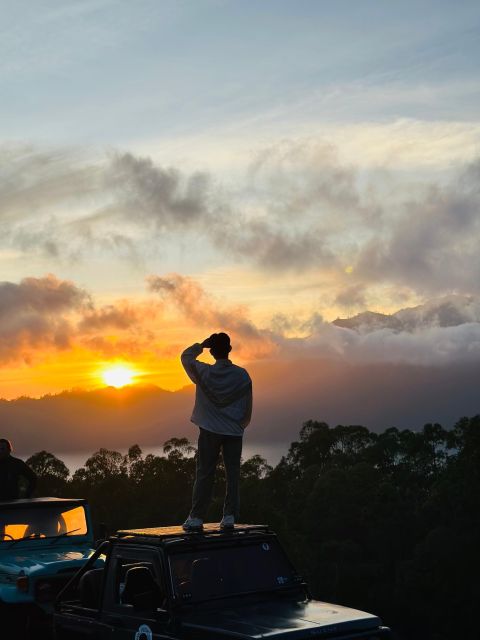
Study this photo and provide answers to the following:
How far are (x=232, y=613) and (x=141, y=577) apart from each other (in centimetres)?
81

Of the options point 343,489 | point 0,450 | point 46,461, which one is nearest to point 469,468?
point 343,489

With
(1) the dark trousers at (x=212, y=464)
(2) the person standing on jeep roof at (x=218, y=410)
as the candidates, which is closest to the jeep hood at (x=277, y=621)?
(1) the dark trousers at (x=212, y=464)

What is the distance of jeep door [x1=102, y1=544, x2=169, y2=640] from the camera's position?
317 inches

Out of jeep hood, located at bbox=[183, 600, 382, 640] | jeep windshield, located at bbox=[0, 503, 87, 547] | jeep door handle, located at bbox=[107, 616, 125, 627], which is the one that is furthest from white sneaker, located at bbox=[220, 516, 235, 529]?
jeep windshield, located at bbox=[0, 503, 87, 547]

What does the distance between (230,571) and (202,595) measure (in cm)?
44

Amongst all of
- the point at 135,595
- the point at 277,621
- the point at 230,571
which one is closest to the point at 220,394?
the point at 230,571

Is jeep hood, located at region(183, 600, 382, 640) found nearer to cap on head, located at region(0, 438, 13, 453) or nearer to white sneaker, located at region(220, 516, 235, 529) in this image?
white sneaker, located at region(220, 516, 235, 529)

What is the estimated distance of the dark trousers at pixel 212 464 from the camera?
10.5 m

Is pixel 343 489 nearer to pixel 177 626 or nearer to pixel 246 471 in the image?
pixel 246 471

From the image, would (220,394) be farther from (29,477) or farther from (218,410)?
(29,477)

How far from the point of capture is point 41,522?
13.5 metres

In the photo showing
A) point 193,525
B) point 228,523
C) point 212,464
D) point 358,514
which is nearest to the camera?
point 193,525

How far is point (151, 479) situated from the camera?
219 feet

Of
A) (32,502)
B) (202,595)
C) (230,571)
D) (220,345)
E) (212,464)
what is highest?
(220,345)
